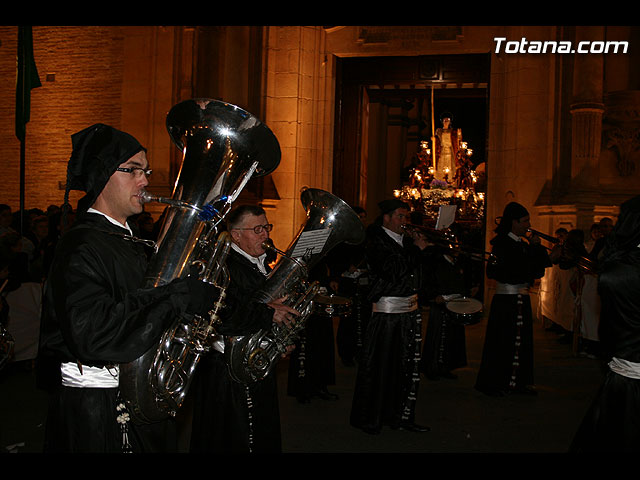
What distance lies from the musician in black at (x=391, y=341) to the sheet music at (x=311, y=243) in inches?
56.3

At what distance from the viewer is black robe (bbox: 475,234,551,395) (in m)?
6.96

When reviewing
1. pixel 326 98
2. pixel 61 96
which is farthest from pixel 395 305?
pixel 61 96

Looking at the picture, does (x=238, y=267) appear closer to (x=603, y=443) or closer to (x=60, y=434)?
(x=60, y=434)

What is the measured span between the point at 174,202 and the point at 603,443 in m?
2.39

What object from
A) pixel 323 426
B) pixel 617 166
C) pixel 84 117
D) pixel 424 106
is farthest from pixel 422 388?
pixel 424 106

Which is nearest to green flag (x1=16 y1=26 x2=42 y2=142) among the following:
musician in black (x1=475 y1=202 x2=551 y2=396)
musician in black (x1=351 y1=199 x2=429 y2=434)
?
musician in black (x1=351 y1=199 x2=429 y2=434)

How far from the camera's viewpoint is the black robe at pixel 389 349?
542 cm

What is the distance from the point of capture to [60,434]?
245 cm

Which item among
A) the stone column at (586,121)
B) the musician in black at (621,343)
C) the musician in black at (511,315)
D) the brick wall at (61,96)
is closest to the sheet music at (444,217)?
the musician in black at (511,315)

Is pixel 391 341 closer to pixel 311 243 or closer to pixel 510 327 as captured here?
pixel 311 243

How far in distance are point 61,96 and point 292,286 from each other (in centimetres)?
1291

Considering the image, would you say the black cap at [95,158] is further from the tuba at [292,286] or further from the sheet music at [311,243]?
the sheet music at [311,243]

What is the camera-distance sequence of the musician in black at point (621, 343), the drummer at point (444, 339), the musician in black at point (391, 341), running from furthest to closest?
the drummer at point (444, 339) → the musician in black at point (391, 341) → the musician in black at point (621, 343)

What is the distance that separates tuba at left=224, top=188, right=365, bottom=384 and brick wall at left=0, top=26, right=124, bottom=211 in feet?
36.9
